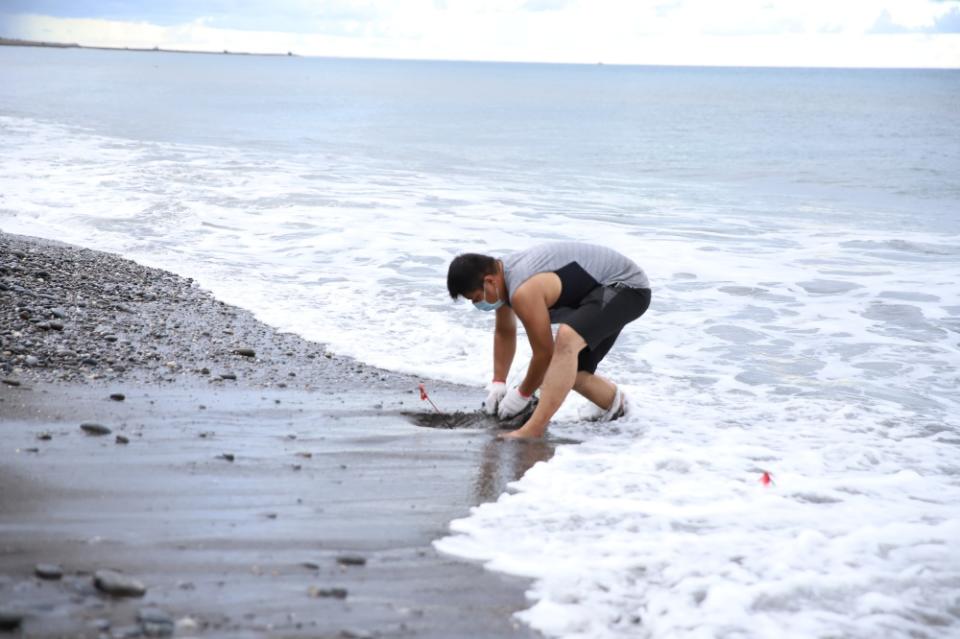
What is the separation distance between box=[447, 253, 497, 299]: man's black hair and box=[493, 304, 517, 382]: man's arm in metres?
0.53

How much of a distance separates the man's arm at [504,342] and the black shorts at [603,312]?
0.41 m

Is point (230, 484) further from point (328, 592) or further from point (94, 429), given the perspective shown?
point (328, 592)

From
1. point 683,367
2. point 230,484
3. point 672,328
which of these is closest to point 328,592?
point 230,484

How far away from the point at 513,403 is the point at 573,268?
857 millimetres

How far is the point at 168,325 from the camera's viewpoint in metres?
7.22

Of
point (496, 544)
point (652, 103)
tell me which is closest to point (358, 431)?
point (496, 544)

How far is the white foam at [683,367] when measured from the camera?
365cm

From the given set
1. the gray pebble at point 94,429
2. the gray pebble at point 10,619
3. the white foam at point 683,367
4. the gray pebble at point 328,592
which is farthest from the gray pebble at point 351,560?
the gray pebble at point 94,429

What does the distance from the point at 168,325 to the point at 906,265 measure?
9.52m

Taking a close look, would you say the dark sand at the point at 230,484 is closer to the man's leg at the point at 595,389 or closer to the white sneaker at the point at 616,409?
the man's leg at the point at 595,389

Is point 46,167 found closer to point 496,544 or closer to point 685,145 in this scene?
point 496,544

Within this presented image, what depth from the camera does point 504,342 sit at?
5887mm

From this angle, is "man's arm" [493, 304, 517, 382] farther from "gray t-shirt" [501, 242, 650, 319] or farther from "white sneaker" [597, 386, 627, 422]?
"white sneaker" [597, 386, 627, 422]

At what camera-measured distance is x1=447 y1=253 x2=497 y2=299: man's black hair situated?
5211 millimetres
